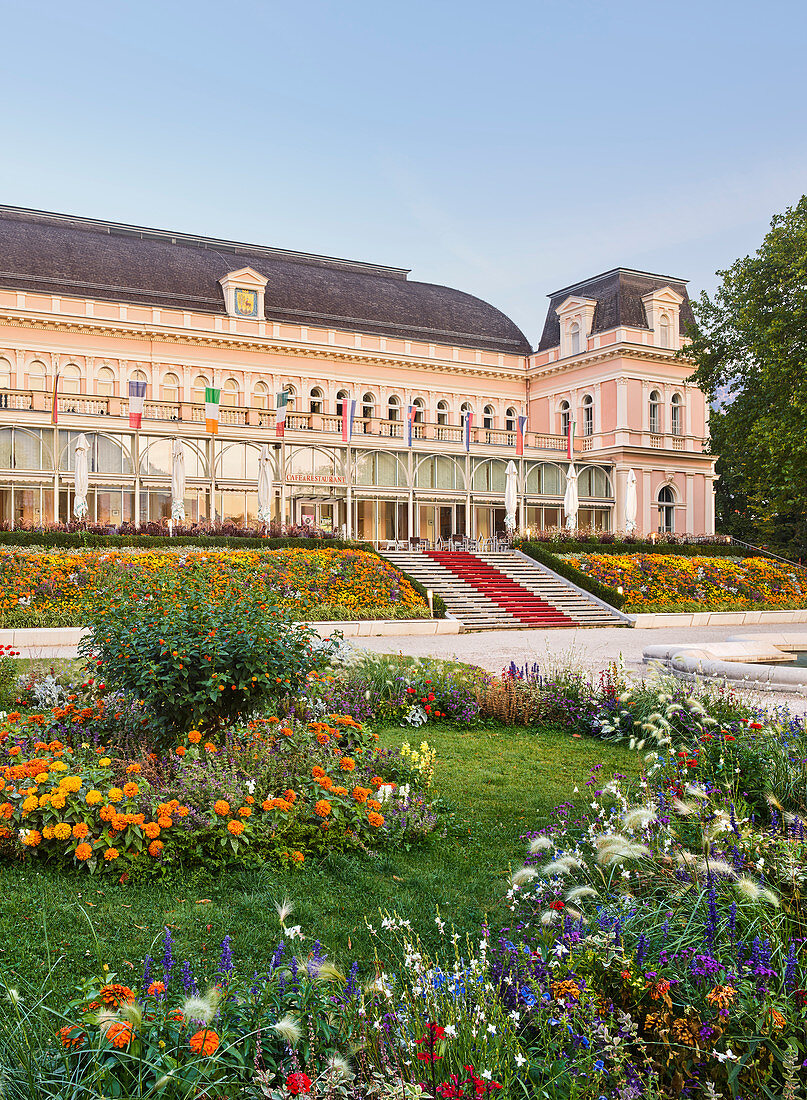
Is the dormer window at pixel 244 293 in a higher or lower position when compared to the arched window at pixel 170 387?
higher

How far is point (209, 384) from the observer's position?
4150 cm

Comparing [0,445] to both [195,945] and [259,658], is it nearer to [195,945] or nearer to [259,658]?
[259,658]

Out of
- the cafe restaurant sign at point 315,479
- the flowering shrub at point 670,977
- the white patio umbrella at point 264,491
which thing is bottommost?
the flowering shrub at point 670,977

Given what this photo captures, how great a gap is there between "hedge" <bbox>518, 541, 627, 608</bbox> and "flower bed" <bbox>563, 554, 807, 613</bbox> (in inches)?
9.8

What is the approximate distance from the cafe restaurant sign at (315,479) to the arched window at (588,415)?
17.0 meters

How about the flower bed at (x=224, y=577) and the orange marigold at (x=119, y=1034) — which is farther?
the flower bed at (x=224, y=577)

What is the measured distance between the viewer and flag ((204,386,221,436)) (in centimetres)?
3225

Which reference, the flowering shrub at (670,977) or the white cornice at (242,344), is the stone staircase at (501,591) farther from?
the flowering shrub at (670,977)

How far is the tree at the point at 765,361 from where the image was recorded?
28.5m

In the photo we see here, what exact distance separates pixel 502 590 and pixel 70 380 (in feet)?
79.2

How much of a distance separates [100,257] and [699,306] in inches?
1133

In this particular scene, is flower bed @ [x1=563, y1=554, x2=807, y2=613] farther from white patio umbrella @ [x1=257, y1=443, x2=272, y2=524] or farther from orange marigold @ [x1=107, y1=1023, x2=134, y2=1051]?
orange marigold @ [x1=107, y1=1023, x2=134, y2=1051]

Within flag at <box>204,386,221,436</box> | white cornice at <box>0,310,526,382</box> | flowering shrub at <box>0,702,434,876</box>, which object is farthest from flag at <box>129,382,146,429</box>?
flowering shrub at <box>0,702,434,876</box>

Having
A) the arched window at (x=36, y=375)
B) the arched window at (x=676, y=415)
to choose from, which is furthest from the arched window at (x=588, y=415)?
the arched window at (x=36, y=375)
